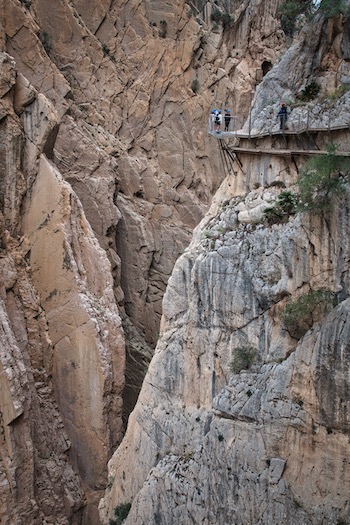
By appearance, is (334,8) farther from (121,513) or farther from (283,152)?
(121,513)

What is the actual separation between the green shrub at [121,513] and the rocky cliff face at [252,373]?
112 millimetres

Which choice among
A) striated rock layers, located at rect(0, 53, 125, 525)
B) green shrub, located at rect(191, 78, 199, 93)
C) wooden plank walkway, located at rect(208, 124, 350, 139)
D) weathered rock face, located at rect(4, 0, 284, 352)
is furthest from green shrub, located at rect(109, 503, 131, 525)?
green shrub, located at rect(191, 78, 199, 93)

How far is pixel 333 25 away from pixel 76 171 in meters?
14.8

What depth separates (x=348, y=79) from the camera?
58.5ft

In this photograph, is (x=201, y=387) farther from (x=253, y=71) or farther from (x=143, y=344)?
(x=253, y=71)

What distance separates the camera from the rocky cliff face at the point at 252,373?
1572cm

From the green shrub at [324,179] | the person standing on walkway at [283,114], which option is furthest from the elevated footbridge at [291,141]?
the green shrub at [324,179]

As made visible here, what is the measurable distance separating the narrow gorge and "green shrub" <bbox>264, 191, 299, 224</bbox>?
4 centimetres

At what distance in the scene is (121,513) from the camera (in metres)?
20.2

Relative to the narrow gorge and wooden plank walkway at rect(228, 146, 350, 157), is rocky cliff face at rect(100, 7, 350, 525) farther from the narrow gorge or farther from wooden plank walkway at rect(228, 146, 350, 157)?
wooden plank walkway at rect(228, 146, 350, 157)

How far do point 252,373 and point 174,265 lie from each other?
9590 millimetres

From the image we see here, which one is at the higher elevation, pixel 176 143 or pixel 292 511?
pixel 176 143

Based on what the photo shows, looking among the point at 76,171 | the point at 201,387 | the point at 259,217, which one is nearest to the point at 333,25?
the point at 259,217

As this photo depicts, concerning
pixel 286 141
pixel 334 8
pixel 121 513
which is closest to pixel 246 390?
pixel 121 513
